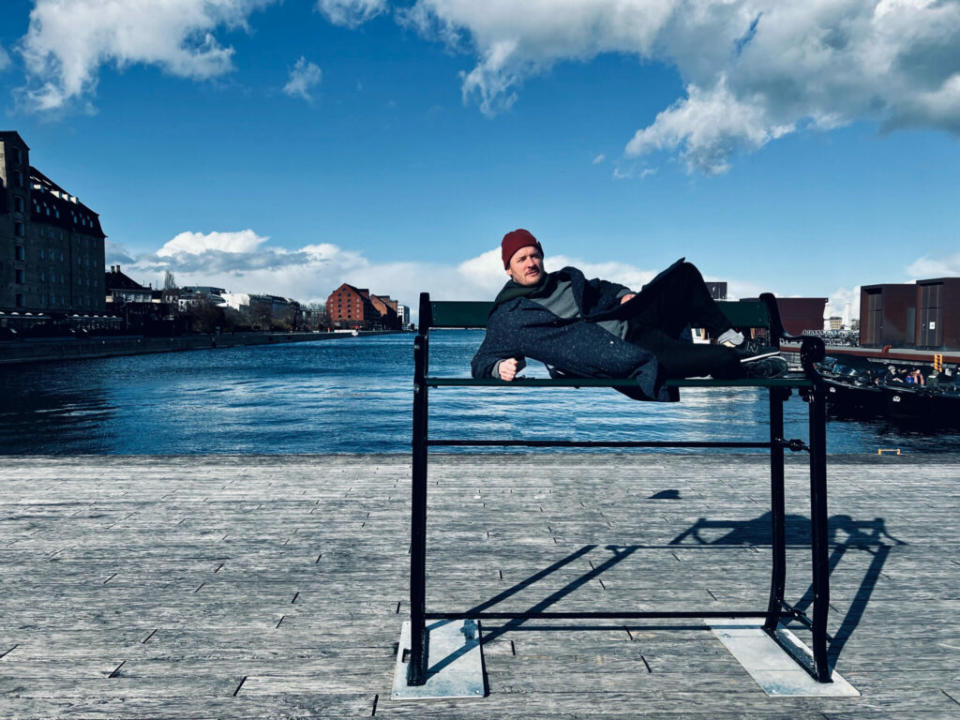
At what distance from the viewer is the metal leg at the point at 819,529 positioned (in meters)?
2.72

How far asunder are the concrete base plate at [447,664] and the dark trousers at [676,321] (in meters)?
1.39

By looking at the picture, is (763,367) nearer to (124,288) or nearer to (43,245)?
(43,245)

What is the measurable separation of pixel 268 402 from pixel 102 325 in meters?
66.4

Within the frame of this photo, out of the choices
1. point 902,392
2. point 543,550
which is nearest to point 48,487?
point 543,550

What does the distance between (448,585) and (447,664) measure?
0.93 m

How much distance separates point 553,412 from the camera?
31922mm

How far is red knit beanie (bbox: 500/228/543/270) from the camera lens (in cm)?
304

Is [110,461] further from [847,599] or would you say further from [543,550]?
[847,599]

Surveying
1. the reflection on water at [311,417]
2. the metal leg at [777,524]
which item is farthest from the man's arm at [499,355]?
the reflection on water at [311,417]

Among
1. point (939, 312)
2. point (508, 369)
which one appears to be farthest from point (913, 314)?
point (508, 369)

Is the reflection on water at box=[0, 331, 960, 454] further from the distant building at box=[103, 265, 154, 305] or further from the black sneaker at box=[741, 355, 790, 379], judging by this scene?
the distant building at box=[103, 265, 154, 305]

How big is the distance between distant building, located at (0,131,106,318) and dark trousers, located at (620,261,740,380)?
264ft

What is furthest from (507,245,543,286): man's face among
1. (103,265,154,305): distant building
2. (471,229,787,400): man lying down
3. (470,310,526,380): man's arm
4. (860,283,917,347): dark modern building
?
(103,265,154,305): distant building

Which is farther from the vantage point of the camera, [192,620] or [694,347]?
[192,620]
